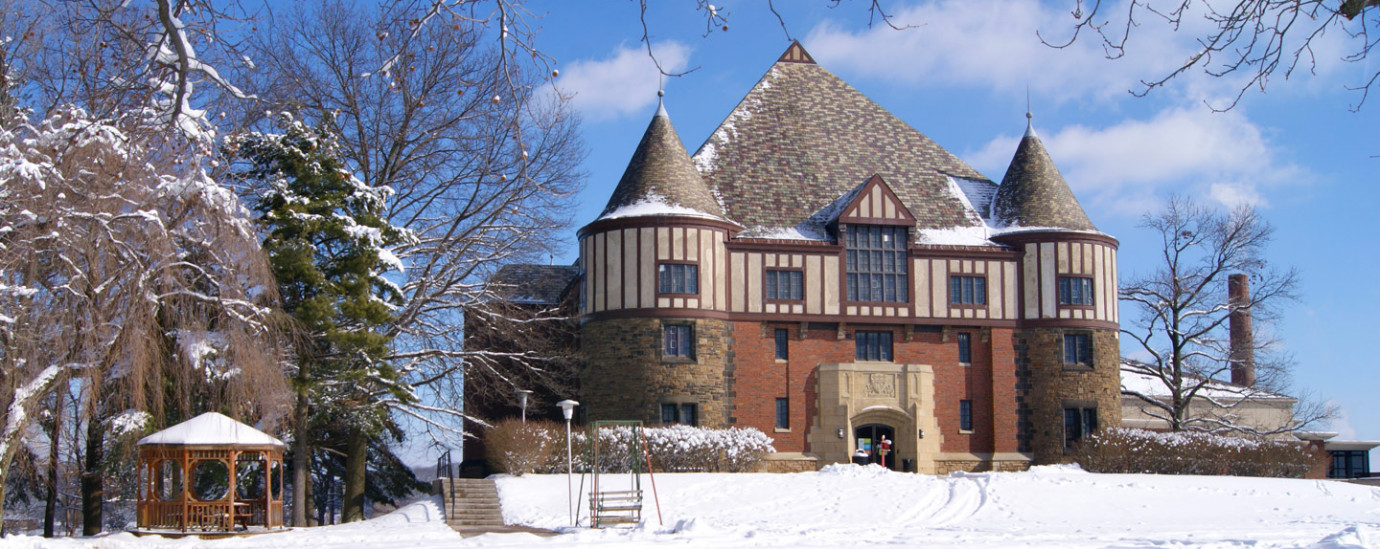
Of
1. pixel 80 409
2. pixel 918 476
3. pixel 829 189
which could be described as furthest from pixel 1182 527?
pixel 80 409

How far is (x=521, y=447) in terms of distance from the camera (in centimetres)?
2995

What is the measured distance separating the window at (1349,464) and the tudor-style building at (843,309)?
20.6 metres

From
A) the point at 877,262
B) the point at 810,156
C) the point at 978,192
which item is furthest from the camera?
the point at 978,192

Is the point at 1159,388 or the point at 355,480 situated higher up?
the point at 1159,388

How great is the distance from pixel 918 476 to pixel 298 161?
1567 centimetres

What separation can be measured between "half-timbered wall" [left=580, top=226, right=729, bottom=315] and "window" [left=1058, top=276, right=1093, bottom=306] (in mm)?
9708

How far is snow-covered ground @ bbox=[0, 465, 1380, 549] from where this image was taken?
1959 centimetres

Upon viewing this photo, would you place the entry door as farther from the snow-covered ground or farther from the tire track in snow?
the tire track in snow

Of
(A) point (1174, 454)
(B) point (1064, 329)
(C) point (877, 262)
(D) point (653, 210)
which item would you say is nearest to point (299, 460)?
(D) point (653, 210)

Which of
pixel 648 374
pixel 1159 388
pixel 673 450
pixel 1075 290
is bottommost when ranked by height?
pixel 673 450

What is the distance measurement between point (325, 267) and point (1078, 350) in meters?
20.7

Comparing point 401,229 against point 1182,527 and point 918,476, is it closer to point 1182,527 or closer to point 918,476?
point 918,476

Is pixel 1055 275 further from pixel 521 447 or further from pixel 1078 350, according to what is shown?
pixel 521 447

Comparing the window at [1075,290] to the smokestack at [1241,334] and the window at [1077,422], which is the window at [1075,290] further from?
the smokestack at [1241,334]
